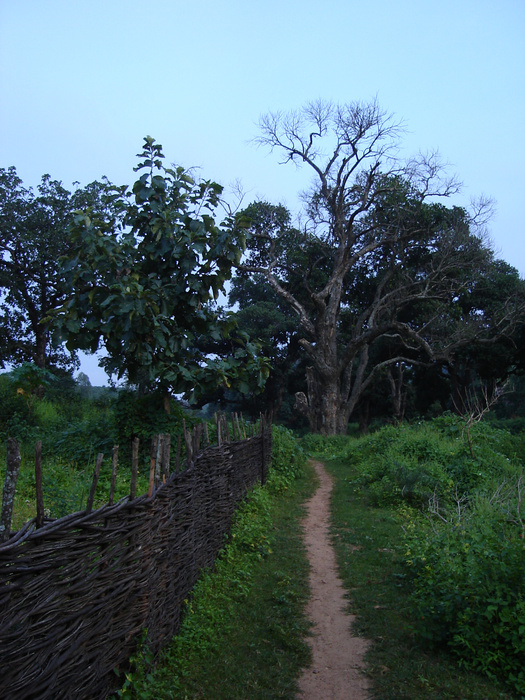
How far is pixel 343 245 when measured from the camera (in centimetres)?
2562

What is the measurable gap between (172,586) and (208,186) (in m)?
5.96

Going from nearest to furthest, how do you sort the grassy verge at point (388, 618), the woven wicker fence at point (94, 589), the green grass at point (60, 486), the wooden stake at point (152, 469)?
the woven wicker fence at point (94, 589), the grassy verge at point (388, 618), the wooden stake at point (152, 469), the green grass at point (60, 486)

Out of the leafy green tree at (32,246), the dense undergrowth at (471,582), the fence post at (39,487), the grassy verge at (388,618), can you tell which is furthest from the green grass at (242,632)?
the leafy green tree at (32,246)

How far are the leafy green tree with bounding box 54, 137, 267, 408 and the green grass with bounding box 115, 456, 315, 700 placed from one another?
2.45 m

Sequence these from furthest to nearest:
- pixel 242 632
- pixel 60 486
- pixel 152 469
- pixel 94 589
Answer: pixel 60 486 → pixel 242 632 → pixel 152 469 → pixel 94 589

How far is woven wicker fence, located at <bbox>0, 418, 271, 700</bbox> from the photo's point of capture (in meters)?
2.70

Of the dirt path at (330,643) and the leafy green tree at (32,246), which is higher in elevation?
the leafy green tree at (32,246)

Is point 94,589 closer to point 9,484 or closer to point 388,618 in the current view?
A: point 9,484

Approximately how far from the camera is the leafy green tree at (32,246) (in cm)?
2180

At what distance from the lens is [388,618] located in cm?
557

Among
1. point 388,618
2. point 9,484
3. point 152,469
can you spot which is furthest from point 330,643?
point 9,484

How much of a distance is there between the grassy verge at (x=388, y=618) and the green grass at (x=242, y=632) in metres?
0.63

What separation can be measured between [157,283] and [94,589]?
5.50m

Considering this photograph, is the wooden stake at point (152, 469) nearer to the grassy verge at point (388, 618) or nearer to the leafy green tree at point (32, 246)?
the grassy verge at point (388, 618)
